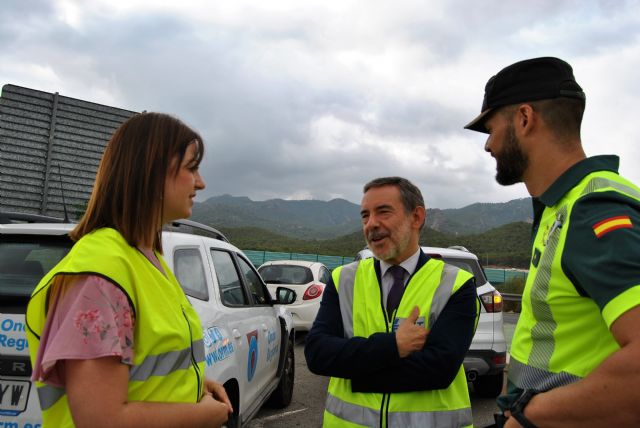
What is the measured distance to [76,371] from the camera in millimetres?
1159

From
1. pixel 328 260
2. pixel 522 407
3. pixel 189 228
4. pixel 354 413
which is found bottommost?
pixel 328 260

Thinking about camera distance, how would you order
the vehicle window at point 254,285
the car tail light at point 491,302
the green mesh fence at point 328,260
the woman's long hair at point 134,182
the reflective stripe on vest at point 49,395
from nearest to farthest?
1. the reflective stripe on vest at point 49,395
2. the woman's long hair at point 134,182
3. the vehicle window at point 254,285
4. the car tail light at point 491,302
5. the green mesh fence at point 328,260

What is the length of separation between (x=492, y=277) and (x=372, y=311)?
111 ft

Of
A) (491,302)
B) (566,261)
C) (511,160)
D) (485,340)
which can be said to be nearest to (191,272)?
(511,160)

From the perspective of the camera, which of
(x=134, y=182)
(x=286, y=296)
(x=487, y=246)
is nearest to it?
(x=134, y=182)

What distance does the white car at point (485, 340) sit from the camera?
18.6 ft

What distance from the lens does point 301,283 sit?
10.3 metres

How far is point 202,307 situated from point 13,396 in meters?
1.09

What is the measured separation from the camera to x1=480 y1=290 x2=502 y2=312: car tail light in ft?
19.5

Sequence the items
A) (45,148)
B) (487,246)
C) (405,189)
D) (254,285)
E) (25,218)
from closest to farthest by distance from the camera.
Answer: (405,189) → (25,218) → (254,285) → (45,148) → (487,246)

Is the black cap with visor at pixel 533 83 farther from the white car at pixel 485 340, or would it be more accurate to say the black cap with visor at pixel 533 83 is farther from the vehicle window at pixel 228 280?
the white car at pixel 485 340

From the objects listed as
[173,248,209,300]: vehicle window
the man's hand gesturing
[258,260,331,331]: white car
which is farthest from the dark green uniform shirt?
[258,260,331,331]: white car

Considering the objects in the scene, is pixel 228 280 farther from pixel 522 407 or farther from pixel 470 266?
pixel 470 266

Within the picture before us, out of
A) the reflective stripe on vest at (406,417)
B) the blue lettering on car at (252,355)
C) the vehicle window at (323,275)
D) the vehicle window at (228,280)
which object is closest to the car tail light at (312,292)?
the vehicle window at (323,275)
